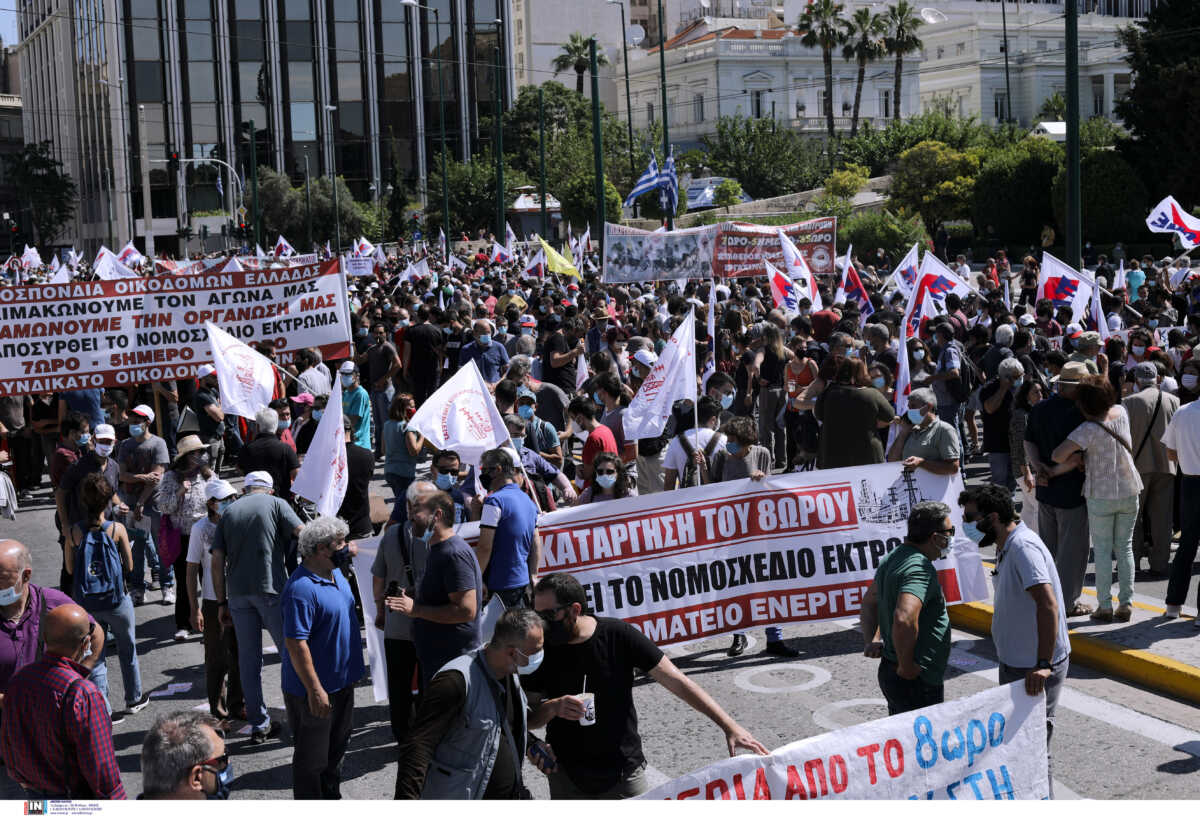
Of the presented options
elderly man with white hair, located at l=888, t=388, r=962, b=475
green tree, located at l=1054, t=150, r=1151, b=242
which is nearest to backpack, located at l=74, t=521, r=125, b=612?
elderly man with white hair, located at l=888, t=388, r=962, b=475

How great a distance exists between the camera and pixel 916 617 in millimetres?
5914

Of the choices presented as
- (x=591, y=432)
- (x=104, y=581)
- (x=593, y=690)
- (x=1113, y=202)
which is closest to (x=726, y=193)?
(x=1113, y=202)

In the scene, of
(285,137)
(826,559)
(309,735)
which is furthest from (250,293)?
(285,137)

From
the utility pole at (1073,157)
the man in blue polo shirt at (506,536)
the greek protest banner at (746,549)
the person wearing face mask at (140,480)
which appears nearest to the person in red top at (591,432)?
the greek protest banner at (746,549)

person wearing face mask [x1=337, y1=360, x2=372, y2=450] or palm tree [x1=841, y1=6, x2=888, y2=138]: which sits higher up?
palm tree [x1=841, y1=6, x2=888, y2=138]

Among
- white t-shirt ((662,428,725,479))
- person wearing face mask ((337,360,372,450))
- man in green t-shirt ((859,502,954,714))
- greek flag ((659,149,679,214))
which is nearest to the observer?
man in green t-shirt ((859,502,954,714))

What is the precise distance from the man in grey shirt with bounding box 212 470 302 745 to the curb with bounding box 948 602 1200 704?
4.80 m

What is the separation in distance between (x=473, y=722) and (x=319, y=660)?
1675 mm

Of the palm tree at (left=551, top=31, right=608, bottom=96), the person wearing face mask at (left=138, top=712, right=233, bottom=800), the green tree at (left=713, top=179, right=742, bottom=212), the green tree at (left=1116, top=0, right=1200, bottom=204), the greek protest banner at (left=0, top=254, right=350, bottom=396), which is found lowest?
the person wearing face mask at (left=138, top=712, right=233, bottom=800)

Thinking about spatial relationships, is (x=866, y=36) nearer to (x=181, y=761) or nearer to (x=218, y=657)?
(x=218, y=657)

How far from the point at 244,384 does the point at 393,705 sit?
18.6 ft

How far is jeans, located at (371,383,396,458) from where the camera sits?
16.3m

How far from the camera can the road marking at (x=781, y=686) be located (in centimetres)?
827

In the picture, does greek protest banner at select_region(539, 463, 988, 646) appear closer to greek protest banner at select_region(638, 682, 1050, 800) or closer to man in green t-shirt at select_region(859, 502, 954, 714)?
man in green t-shirt at select_region(859, 502, 954, 714)
